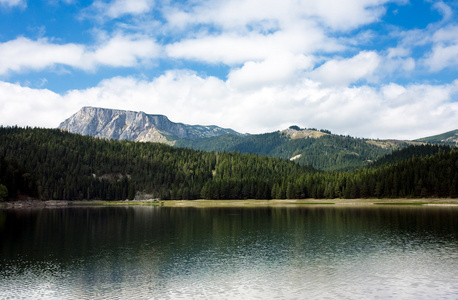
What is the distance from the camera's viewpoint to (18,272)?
118 feet

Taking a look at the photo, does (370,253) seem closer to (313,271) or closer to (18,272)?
(313,271)

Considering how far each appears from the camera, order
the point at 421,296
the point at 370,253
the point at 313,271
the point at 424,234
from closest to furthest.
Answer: the point at 421,296, the point at 313,271, the point at 370,253, the point at 424,234

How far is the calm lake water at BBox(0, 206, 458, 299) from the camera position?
29031mm

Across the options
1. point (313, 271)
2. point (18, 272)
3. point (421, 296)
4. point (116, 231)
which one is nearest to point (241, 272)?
point (313, 271)

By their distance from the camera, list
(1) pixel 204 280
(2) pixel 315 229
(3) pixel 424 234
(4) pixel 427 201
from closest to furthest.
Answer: (1) pixel 204 280, (3) pixel 424 234, (2) pixel 315 229, (4) pixel 427 201

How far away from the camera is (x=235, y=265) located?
39031 millimetres

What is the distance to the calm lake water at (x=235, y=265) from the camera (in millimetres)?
29031

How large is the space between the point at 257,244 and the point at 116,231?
32.8 m

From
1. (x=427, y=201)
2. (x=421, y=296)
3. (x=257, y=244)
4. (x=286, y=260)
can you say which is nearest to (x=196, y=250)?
(x=257, y=244)

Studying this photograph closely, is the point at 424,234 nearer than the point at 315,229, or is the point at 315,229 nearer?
the point at 424,234

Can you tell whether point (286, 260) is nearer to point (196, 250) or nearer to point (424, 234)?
point (196, 250)

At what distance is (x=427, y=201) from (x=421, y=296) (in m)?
131

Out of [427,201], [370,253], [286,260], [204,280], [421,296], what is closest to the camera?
[421,296]

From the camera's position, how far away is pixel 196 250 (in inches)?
1907
